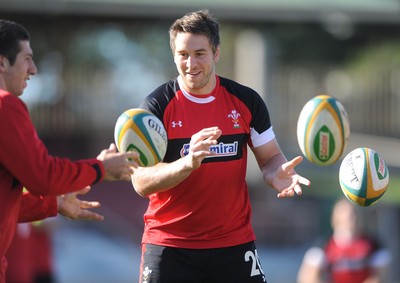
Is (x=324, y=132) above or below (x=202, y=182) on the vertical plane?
above

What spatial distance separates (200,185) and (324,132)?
119 cm

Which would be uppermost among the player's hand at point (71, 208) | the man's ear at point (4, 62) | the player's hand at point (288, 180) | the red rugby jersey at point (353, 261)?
the man's ear at point (4, 62)

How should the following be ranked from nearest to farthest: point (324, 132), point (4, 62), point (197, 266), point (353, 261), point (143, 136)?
1. point (4, 62)
2. point (143, 136)
3. point (197, 266)
4. point (324, 132)
5. point (353, 261)

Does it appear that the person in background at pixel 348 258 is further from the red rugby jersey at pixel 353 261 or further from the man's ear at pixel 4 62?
the man's ear at pixel 4 62

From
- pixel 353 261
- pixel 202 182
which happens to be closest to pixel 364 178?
pixel 202 182

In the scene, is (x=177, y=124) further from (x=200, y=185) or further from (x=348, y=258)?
(x=348, y=258)

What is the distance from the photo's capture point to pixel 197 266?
6707 mm

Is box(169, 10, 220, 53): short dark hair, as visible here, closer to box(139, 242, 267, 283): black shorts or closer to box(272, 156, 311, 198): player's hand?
box(272, 156, 311, 198): player's hand

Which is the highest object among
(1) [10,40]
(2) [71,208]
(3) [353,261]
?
(1) [10,40]

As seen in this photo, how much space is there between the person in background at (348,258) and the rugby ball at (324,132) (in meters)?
3.11

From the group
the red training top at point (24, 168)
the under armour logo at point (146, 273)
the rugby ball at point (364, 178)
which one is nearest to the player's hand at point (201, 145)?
the red training top at point (24, 168)

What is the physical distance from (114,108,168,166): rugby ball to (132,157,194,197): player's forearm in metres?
0.10

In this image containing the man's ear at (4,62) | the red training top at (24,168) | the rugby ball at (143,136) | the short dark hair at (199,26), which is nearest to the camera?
the red training top at (24,168)

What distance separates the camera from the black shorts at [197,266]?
22.0 ft
